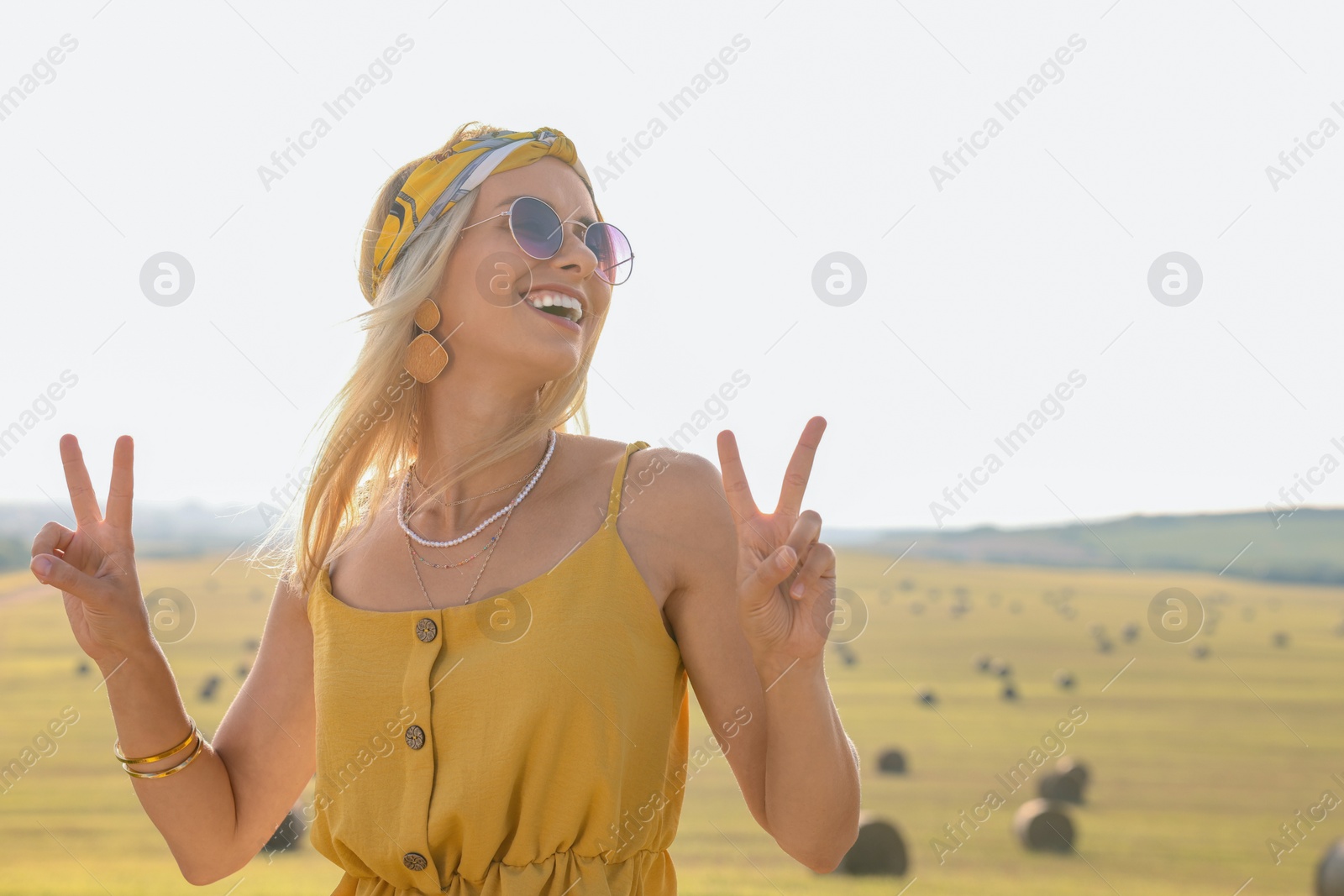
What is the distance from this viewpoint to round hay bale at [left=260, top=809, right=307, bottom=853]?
12.2 m

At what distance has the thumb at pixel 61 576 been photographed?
2.78 m

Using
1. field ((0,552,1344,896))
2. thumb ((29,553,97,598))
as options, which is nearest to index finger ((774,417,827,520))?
field ((0,552,1344,896))

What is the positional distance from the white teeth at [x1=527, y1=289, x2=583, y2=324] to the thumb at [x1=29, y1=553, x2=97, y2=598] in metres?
1.32

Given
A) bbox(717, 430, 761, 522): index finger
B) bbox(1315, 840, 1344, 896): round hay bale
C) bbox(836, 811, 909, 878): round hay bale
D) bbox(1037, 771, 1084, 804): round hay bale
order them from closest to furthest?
bbox(717, 430, 761, 522): index finger
bbox(1315, 840, 1344, 896): round hay bale
bbox(836, 811, 909, 878): round hay bale
bbox(1037, 771, 1084, 804): round hay bale

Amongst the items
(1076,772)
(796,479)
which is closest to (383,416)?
(796,479)

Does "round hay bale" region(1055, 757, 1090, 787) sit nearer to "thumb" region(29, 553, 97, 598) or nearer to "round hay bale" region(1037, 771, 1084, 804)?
"round hay bale" region(1037, 771, 1084, 804)

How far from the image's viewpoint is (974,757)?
2091cm

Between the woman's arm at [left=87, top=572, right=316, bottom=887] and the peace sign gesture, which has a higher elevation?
the peace sign gesture

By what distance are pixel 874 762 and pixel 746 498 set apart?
58.7 ft

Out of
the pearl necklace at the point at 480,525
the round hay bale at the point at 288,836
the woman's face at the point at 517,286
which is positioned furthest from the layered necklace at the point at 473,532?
the round hay bale at the point at 288,836

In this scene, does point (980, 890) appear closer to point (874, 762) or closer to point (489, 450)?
point (874, 762)

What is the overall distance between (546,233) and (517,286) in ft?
0.55

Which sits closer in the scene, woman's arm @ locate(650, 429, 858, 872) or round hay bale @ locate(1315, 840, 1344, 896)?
woman's arm @ locate(650, 429, 858, 872)

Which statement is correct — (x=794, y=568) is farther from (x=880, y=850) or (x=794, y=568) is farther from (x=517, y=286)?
(x=880, y=850)
